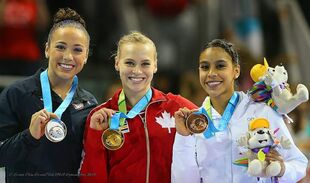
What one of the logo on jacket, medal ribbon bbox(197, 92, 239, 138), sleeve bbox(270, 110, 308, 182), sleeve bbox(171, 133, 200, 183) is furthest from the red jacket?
sleeve bbox(270, 110, 308, 182)

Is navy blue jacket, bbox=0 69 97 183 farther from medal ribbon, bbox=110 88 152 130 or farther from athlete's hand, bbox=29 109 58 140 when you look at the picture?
medal ribbon, bbox=110 88 152 130

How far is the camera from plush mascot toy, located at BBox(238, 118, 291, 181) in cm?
338

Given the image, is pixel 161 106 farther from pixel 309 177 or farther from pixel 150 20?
pixel 150 20

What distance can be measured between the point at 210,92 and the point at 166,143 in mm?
361

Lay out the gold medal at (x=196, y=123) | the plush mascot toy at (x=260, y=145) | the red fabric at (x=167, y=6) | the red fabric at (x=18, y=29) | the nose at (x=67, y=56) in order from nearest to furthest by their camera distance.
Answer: the plush mascot toy at (x=260, y=145) → the gold medal at (x=196, y=123) → the nose at (x=67, y=56) → the red fabric at (x=18, y=29) → the red fabric at (x=167, y=6)

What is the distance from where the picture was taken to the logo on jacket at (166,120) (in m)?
3.79

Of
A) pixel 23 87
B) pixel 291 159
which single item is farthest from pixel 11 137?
pixel 291 159

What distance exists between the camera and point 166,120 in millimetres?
3807

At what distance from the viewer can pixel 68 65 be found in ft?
12.6

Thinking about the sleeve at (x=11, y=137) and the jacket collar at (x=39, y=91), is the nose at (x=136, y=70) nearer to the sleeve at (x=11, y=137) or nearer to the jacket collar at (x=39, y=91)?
the jacket collar at (x=39, y=91)

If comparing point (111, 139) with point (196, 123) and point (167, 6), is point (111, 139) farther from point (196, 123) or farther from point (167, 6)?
point (167, 6)

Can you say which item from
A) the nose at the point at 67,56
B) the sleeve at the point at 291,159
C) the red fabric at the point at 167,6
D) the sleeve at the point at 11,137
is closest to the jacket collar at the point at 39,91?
the sleeve at the point at 11,137

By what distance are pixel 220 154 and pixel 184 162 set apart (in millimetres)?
194

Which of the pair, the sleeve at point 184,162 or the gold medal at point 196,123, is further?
the sleeve at point 184,162
